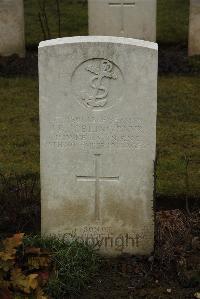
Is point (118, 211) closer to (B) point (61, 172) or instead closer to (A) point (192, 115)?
(B) point (61, 172)

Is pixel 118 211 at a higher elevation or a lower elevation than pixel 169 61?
lower

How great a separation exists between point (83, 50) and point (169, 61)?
5.74 m

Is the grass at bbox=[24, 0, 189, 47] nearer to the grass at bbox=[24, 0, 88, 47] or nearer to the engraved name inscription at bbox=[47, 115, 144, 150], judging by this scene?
the grass at bbox=[24, 0, 88, 47]

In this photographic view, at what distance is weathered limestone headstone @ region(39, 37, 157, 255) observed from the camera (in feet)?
16.7

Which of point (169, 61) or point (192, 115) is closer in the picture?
point (192, 115)

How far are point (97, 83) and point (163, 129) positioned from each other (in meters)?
3.20

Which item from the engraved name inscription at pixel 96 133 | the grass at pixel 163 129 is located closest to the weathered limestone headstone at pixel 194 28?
the grass at pixel 163 129

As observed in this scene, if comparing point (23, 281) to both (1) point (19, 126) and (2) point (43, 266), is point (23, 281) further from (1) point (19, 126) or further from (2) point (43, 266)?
(1) point (19, 126)

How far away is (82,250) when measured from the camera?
5.32 metres

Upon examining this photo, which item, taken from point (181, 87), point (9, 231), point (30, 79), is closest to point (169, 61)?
point (181, 87)

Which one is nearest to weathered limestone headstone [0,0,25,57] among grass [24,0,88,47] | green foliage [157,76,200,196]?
grass [24,0,88,47]

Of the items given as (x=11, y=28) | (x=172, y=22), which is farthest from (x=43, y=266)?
(x=172, y=22)

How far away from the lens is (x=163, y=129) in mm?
8266

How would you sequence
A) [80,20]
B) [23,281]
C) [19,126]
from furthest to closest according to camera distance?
[80,20] < [19,126] < [23,281]
